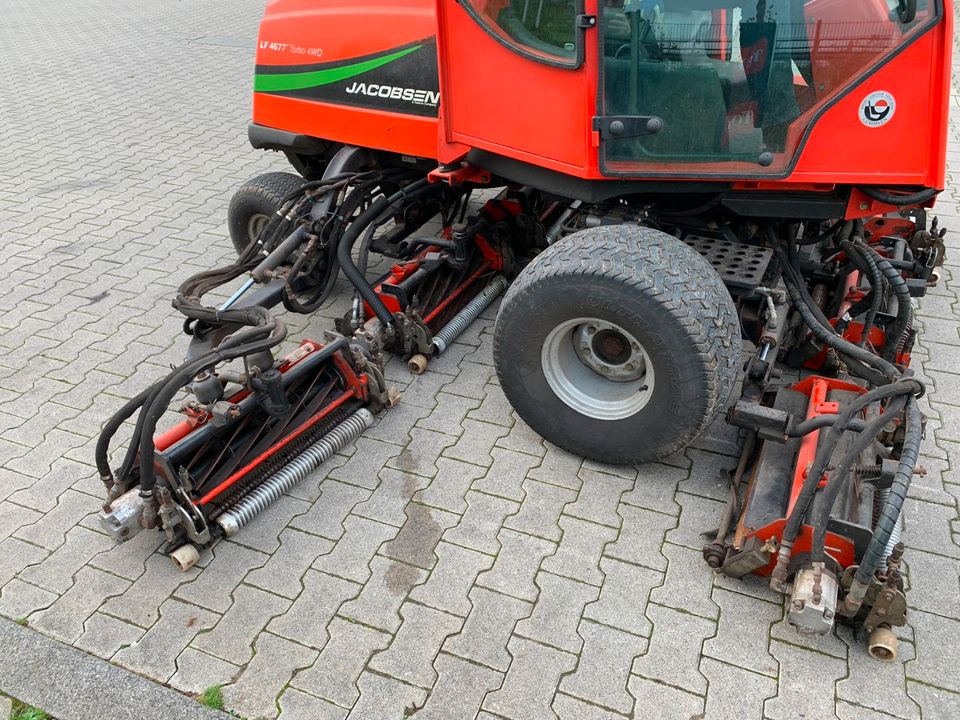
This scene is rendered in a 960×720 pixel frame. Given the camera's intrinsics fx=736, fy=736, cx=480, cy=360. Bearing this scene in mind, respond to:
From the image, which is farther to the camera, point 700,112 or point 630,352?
point 630,352

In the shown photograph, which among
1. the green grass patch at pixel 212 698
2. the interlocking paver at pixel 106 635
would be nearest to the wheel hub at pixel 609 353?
the green grass patch at pixel 212 698

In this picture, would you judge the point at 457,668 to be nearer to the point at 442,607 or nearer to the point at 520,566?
the point at 442,607

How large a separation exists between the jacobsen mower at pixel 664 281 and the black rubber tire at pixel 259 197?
2.36 ft

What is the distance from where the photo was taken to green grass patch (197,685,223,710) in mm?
2424

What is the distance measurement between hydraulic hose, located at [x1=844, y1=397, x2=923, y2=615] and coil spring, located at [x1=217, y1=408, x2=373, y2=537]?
208 centimetres

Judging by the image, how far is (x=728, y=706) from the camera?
2.35 metres

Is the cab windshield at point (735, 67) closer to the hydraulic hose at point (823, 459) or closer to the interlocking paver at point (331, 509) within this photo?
the hydraulic hose at point (823, 459)

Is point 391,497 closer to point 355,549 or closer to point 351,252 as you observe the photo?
point 355,549

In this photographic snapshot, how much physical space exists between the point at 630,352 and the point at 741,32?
127 cm

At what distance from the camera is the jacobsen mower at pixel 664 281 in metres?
2.56

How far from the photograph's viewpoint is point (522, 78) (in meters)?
2.99

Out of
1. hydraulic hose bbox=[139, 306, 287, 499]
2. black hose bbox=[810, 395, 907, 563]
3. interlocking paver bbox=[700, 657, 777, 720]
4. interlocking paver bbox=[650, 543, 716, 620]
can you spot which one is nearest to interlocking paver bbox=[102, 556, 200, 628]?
hydraulic hose bbox=[139, 306, 287, 499]

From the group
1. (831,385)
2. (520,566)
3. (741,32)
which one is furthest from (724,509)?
(741,32)

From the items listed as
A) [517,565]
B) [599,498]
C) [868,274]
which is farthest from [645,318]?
[868,274]
